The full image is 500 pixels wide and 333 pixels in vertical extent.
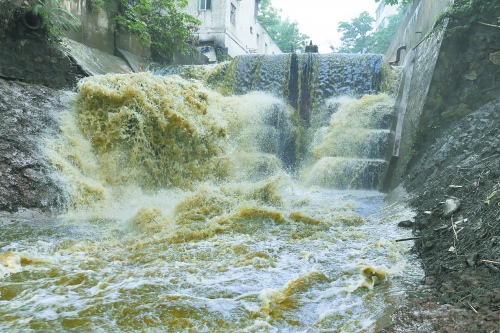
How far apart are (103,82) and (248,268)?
5480 millimetres

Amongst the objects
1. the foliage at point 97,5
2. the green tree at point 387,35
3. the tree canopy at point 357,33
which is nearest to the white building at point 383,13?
the tree canopy at point 357,33

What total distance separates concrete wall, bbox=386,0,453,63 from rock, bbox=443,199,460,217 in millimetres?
5346

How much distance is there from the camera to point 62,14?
28.3ft

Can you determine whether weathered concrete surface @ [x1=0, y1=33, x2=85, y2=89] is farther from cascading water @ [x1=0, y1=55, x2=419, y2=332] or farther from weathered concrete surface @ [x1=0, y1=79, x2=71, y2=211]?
cascading water @ [x1=0, y1=55, x2=419, y2=332]

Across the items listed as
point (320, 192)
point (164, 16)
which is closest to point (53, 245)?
point (320, 192)

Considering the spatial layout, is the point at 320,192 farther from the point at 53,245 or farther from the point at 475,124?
the point at 53,245

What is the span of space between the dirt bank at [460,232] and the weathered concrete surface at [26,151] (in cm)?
502

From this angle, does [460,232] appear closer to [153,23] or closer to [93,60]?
[93,60]

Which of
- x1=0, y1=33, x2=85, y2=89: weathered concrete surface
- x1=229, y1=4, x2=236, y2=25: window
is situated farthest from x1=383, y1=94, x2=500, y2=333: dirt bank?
x1=229, y1=4, x2=236, y2=25: window

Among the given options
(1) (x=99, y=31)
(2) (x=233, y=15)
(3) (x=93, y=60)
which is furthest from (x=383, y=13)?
(3) (x=93, y=60)

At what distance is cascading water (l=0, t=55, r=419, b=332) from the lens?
2635 millimetres

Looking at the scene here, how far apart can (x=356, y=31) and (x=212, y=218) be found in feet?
108

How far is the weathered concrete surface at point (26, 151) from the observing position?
5.33 meters

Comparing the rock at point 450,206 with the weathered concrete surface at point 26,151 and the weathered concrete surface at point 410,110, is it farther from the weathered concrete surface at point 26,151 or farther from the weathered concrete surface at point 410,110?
the weathered concrete surface at point 26,151
